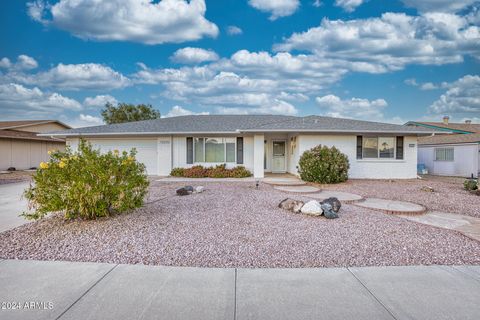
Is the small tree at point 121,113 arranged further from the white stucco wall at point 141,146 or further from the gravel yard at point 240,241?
the gravel yard at point 240,241

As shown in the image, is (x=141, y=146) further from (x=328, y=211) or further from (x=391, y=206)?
(x=391, y=206)

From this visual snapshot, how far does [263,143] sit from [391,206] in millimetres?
7565

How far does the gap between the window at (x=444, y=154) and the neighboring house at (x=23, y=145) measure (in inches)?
1045

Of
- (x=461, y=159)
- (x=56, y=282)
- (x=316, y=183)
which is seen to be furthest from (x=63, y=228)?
(x=461, y=159)

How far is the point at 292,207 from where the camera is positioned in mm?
6453

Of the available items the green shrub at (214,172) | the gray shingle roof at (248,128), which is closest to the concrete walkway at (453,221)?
the gray shingle roof at (248,128)

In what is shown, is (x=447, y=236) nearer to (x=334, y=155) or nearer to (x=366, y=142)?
(x=334, y=155)

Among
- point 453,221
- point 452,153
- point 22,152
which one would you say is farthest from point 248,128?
point 22,152

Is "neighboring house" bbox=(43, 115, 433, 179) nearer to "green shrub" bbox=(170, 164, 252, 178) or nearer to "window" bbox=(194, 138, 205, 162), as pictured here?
"window" bbox=(194, 138, 205, 162)

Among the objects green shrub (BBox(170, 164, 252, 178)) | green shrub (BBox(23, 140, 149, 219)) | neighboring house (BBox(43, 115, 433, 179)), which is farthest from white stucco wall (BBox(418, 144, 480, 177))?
green shrub (BBox(23, 140, 149, 219))

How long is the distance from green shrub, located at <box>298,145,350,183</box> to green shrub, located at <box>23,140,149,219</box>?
26.8ft

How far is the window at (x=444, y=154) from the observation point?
16.8 m

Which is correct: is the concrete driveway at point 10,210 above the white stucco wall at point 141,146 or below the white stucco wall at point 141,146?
below

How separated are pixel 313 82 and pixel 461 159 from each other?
34.1ft
